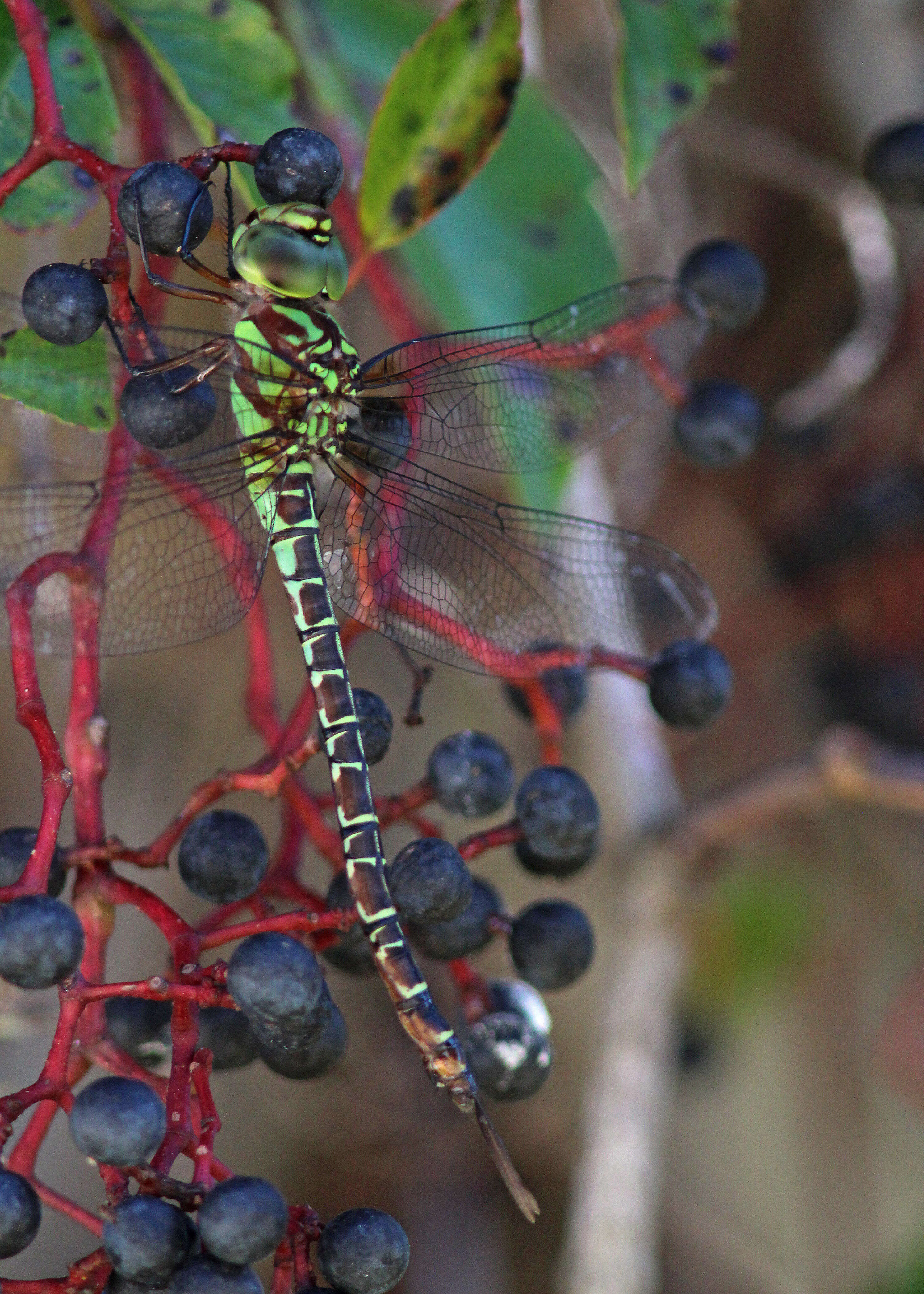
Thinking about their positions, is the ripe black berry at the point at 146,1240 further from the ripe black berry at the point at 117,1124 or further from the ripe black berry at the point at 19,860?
the ripe black berry at the point at 19,860

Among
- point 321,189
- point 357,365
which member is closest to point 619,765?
point 357,365

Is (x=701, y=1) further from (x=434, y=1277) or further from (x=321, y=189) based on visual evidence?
(x=434, y=1277)

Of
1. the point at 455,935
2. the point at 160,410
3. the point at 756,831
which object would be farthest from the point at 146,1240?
the point at 756,831

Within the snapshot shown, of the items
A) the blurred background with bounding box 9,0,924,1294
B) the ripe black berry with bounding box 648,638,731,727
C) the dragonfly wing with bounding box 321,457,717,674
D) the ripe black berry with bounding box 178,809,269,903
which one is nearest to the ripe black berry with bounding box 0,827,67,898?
the ripe black berry with bounding box 178,809,269,903

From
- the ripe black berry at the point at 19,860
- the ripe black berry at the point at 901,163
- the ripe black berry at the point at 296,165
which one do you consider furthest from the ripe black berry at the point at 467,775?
the ripe black berry at the point at 901,163

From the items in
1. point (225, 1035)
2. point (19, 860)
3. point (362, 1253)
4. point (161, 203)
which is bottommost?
point (362, 1253)

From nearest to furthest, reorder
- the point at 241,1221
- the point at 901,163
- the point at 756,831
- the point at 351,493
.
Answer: the point at 241,1221, the point at 351,493, the point at 901,163, the point at 756,831

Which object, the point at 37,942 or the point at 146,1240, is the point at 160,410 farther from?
the point at 146,1240
